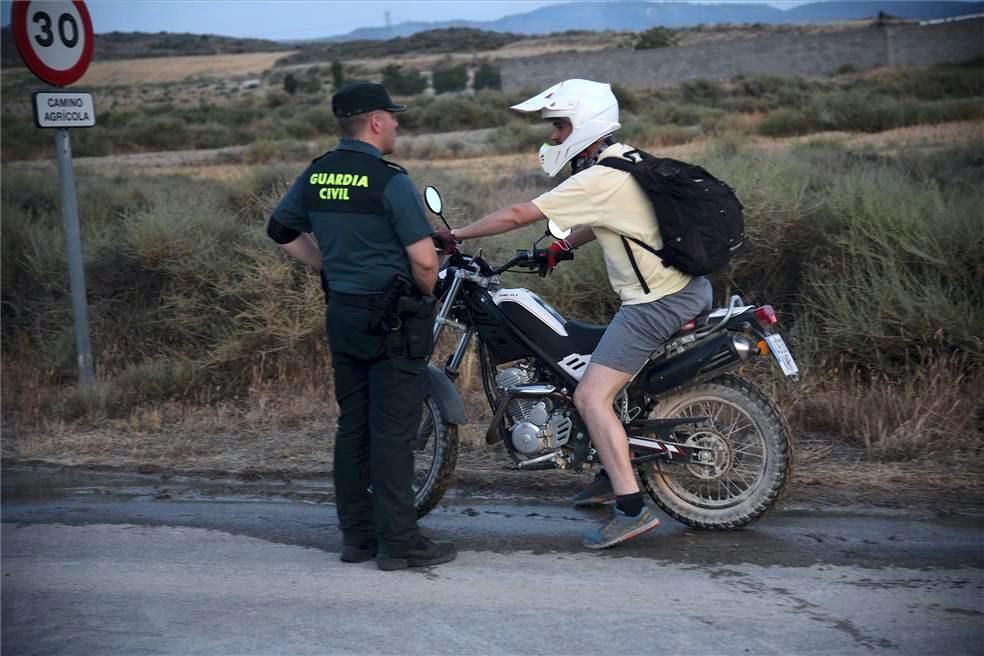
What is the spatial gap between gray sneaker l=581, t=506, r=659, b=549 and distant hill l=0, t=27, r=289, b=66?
83469 millimetres

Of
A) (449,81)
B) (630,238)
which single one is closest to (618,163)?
(630,238)

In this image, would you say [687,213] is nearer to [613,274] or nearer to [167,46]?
[613,274]

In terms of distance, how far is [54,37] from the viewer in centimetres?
805

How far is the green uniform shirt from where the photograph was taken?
4711 mm

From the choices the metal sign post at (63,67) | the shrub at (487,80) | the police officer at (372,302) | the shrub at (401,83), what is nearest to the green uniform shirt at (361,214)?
the police officer at (372,302)

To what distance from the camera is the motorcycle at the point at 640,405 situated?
5.08 meters

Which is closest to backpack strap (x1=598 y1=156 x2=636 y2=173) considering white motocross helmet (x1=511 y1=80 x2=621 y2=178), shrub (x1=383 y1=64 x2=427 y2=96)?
white motocross helmet (x1=511 y1=80 x2=621 y2=178)

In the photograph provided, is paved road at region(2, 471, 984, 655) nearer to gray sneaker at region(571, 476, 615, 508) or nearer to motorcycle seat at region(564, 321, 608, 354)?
gray sneaker at region(571, 476, 615, 508)

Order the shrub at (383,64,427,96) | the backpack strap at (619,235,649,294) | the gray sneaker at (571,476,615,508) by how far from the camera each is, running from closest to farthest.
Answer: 1. the backpack strap at (619,235,649,294)
2. the gray sneaker at (571,476,615,508)
3. the shrub at (383,64,427,96)

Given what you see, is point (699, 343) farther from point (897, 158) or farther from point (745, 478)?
point (897, 158)

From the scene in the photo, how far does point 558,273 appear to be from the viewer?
8.79 metres

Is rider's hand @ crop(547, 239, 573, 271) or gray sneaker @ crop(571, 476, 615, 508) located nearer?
rider's hand @ crop(547, 239, 573, 271)

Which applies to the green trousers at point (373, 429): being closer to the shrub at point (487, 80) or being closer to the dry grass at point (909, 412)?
the dry grass at point (909, 412)

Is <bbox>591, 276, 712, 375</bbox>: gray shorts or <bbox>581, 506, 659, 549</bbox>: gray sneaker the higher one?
<bbox>591, 276, 712, 375</bbox>: gray shorts
